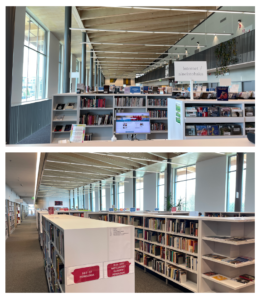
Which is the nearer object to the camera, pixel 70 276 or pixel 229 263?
pixel 70 276

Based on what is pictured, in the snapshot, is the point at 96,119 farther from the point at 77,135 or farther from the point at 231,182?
the point at 231,182

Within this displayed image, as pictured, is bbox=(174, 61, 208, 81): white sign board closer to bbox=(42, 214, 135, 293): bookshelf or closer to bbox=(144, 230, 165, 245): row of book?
bbox=(144, 230, 165, 245): row of book

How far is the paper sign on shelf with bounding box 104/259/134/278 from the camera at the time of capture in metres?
2.58

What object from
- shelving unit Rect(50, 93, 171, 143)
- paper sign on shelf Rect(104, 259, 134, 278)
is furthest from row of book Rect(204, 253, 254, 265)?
shelving unit Rect(50, 93, 171, 143)

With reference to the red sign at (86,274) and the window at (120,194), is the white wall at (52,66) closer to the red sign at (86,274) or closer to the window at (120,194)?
the window at (120,194)

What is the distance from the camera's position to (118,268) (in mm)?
2643

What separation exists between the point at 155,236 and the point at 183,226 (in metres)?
1.28

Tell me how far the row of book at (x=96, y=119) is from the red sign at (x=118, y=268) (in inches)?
241

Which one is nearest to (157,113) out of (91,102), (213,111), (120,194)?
(91,102)

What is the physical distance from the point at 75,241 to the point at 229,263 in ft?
7.76

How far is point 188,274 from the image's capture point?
5.17m

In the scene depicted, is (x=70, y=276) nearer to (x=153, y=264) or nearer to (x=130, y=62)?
(x=153, y=264)
